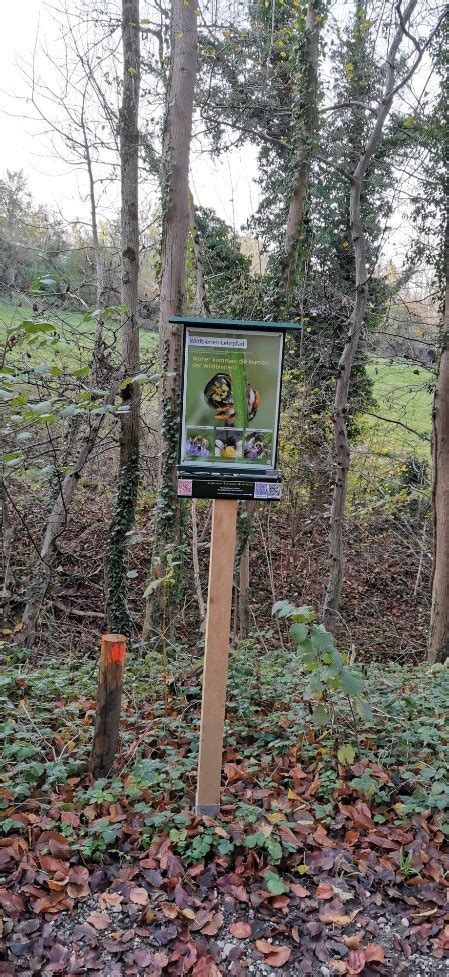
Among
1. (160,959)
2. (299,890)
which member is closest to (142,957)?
(160,959)

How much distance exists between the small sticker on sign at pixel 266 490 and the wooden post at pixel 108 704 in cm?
112

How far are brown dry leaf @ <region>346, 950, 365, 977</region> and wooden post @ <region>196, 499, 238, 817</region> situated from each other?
0.92 metres

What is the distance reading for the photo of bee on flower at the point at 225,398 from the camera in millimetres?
3059

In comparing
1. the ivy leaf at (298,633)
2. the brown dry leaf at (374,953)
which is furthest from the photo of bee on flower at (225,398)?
the brown dry leaf at (374,953)

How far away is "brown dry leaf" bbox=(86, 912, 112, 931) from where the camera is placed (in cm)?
249

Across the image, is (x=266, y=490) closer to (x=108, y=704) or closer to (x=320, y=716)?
(x=320, y=716)

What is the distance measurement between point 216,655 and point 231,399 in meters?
1.33

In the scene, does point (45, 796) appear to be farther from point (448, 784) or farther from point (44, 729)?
point (448, 784)

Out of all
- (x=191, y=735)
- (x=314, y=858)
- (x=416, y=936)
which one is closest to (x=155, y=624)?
(x=191, y=735)

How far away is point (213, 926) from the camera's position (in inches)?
99.3

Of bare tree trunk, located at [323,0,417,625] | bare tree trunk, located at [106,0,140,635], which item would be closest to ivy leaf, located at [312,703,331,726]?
bare tree trunk, located at [106,0,140,635]

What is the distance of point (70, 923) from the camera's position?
98.8 inches

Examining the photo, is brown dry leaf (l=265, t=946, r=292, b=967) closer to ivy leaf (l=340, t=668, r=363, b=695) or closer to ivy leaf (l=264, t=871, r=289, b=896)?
ivy leaf (l=264, t=871, r=289, b=896)

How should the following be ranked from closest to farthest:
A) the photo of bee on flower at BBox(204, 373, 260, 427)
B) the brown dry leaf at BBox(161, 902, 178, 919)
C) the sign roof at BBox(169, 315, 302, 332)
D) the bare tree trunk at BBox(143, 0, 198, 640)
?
the brown dry leaf at BBox(161, 902, 178, 919) < the sign roof at BBox(169, 315, 302, 332) < the photo of bee on flower at BBox(204, 373, 260, 427) < the bare tree trunk at BBox(143, 0, 198, 640)
